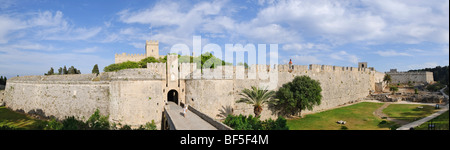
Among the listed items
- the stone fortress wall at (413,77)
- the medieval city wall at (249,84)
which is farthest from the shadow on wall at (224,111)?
the stone fortress wall at (413,77)

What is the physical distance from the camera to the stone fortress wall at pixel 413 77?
5875cm

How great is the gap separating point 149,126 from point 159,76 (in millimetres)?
3335

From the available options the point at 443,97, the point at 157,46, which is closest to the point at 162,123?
the point at 443,97

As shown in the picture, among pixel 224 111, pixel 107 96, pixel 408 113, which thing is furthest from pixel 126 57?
pixel 408 113

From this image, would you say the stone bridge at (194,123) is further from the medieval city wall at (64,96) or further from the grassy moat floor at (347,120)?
the grassy moat floor at (347,120)

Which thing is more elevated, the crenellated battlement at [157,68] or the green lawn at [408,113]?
the crenellated battlement at [157,68]

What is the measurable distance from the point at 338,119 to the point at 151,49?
44154 mm

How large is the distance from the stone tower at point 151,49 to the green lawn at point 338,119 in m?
40.9

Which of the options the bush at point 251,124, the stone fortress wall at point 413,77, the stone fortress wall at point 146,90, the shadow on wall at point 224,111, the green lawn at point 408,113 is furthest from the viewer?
the stone fortress wall at point 413,77

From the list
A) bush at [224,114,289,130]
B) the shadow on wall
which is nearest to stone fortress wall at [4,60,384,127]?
the shadow on wall

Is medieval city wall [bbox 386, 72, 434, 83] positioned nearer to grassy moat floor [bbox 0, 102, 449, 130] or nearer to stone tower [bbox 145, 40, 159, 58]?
grassy moat floor [bbox 0, 102, 449, 130]

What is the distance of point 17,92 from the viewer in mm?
29688

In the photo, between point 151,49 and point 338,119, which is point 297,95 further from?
point 151,49
